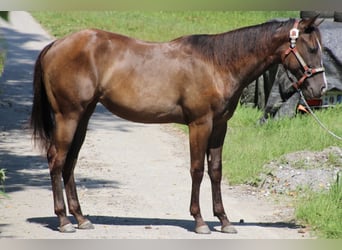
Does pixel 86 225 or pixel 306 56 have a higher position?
pixel 306 56

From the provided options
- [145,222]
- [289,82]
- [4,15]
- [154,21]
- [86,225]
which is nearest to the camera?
[4,15]

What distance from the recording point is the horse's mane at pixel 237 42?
809 cm

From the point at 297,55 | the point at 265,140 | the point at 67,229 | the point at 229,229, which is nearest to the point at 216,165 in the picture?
the point at 229,229

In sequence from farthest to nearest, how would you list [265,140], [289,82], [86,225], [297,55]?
[289,82], [265,140], [86,225], [297,55]

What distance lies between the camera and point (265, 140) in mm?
11797

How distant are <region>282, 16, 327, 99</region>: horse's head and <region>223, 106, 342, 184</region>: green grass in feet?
7.89

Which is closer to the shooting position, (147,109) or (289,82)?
(147,109)

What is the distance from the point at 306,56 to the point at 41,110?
2.62 m

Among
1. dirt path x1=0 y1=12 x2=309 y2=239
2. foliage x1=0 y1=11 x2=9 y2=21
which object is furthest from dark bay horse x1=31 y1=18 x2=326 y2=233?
foliage x1=0 y1=11 x2=9 y2=21

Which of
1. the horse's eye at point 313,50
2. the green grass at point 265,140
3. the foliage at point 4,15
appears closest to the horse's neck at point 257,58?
the horse's eye at point 313,50

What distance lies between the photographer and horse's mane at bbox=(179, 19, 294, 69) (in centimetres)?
809

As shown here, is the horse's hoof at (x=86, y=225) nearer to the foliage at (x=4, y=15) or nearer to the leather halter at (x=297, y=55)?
the leather halter at (x=297, y=55)

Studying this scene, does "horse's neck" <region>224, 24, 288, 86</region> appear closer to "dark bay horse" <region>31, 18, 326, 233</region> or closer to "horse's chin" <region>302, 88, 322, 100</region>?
"dark bay horse" <region>31, 18, 326, 233</region>

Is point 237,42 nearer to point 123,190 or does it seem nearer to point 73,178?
point 73,178
